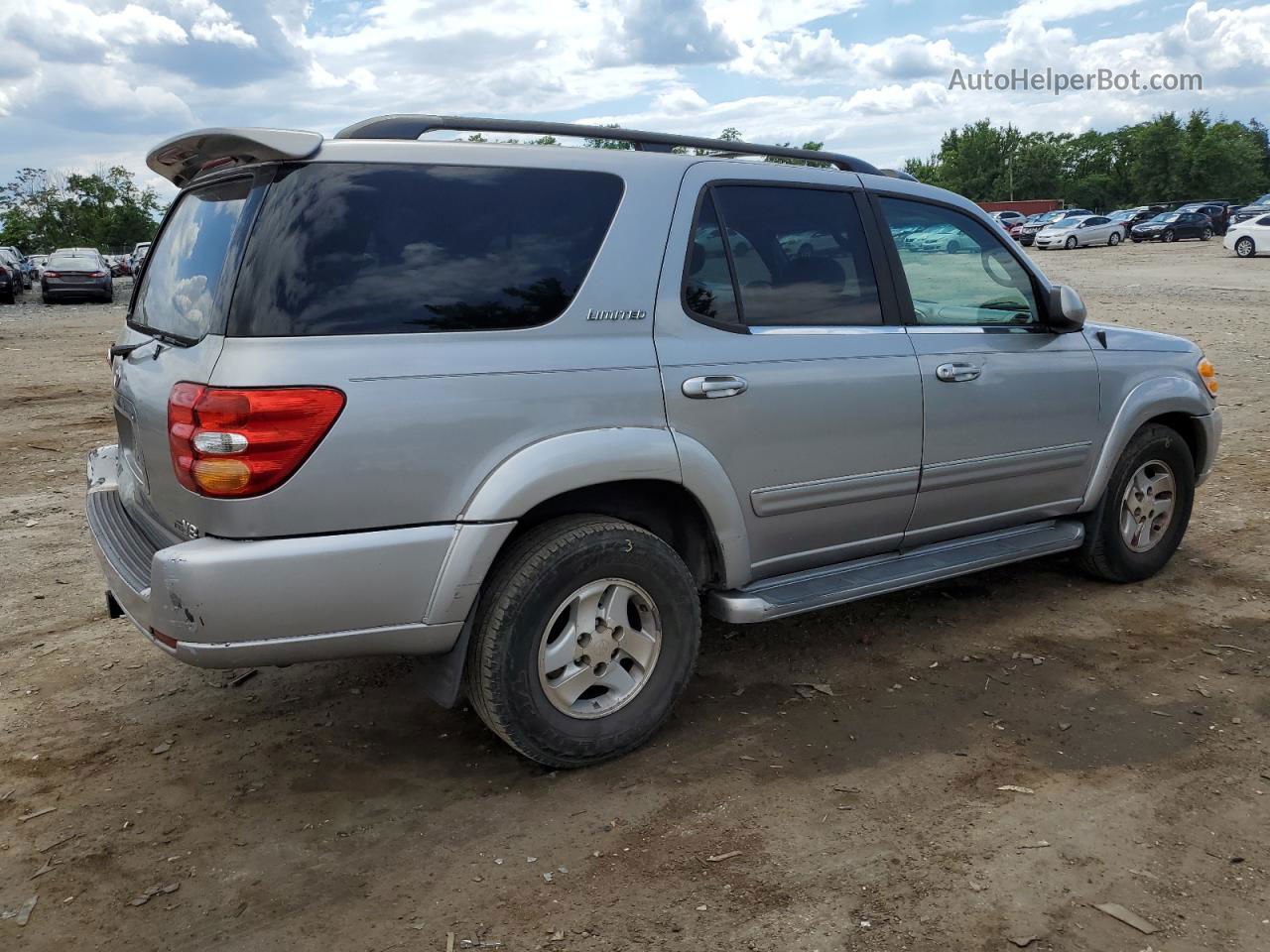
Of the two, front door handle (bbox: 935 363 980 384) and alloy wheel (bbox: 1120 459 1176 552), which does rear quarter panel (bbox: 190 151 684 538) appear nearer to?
front door handle (bbox: 935 363 980 384)

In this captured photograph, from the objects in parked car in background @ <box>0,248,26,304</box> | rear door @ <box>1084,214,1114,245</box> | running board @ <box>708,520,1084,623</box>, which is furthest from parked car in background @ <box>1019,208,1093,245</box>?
running board @ <box>708,520,1084,623</box>

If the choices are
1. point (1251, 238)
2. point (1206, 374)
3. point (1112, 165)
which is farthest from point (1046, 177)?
point (1206, 374)

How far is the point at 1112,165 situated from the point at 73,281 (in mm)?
82870

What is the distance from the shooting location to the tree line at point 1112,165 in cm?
7850

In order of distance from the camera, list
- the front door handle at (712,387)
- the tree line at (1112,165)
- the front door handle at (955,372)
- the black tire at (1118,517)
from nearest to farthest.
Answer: the front door handle at (712,387), the front door handle at (955,372), the black tire at (1118,517), the tree line at (1112,165)

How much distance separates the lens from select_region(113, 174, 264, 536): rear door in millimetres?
3111

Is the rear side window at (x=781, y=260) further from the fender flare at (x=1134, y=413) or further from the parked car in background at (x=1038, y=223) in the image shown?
the parked car in background at (x=1038, y=223)

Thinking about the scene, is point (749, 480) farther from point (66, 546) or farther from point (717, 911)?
point (66, 546)

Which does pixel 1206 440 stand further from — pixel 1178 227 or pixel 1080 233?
pixel 1178 227

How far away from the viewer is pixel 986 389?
4.45 meters

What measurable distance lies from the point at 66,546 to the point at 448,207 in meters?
4.01

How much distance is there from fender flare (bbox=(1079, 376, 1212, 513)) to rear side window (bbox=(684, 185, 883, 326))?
1494 millimetres

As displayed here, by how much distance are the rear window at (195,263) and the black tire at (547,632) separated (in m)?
1.12

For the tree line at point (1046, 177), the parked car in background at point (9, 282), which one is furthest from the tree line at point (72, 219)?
the parked car in background at point (9, 282)
